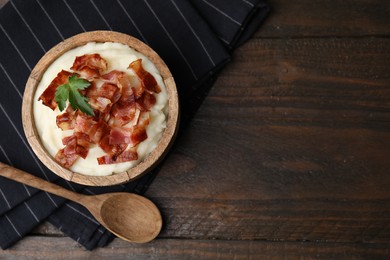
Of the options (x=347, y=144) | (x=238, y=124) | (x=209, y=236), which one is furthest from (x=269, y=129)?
(x=209, y=236)

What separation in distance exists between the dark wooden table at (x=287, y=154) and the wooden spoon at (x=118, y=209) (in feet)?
0.12

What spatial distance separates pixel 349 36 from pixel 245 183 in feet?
1.40

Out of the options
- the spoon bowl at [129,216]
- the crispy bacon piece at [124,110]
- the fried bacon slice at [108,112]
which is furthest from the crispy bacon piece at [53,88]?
the spoon bowl at [129,216]

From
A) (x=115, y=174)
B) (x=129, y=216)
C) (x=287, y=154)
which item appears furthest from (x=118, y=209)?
(x=287, y=154)

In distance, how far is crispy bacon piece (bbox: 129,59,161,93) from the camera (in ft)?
3.54

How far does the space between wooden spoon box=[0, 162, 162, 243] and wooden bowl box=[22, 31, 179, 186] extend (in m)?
0.11

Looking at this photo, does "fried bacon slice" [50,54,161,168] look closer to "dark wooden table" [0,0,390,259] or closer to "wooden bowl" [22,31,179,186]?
"wooden bowl" [22,31,179,186]

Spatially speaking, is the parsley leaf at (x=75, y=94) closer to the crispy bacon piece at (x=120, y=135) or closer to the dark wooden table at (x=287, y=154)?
the crispy bacon piece at (x=120, y=135)

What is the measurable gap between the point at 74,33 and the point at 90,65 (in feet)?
0.70

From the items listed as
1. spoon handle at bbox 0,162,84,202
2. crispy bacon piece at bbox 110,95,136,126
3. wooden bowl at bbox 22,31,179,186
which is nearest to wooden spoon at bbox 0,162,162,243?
spoon handle at bbox 0,162,84,202

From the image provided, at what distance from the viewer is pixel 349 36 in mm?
1277

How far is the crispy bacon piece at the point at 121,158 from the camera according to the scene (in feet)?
3.55

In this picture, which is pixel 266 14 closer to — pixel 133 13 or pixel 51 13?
pixel 133 13

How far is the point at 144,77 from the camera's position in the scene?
1084 mm
